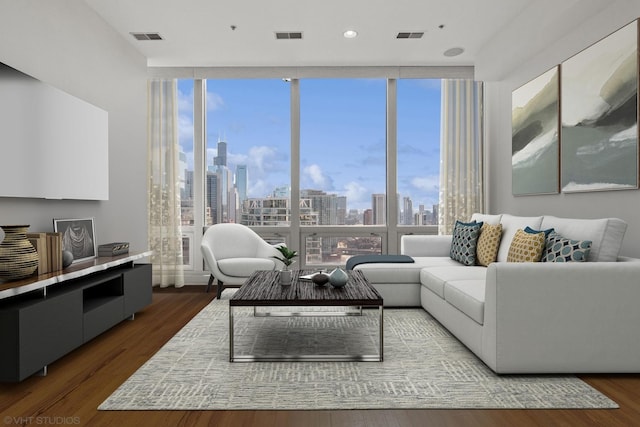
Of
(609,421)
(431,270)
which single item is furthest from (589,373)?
(431,270)

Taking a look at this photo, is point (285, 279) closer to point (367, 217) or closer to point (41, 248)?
point (41, 248)

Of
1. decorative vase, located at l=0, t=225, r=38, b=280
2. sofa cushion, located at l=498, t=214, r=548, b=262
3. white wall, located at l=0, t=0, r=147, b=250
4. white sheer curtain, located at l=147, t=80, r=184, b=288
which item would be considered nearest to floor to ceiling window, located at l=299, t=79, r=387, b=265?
white sheer curtain, located at l=147, t=80, r=184, b=288

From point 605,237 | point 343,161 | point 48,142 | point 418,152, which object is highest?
point 418,152

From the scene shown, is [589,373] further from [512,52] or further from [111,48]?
[111,48]

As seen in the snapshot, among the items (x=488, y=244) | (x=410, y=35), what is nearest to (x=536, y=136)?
(x=488, y=244)

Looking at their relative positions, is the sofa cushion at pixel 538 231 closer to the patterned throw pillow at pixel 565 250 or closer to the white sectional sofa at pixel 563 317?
the patterned throw pillow at pixel 565 250

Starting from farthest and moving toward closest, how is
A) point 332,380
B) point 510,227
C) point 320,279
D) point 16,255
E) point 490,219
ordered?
point 490,219, point 510,227, point 320,279, point 16,255, point 332,380

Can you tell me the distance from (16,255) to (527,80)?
4.87 m

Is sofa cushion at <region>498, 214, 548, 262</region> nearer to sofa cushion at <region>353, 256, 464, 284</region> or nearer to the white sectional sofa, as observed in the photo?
sofa cushion at <region>353, 256, 464, 284</region>

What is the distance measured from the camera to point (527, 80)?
4410 millimetres

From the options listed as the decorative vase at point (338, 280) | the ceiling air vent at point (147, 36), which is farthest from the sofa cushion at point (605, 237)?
the ceiling air vent at point (147, 36)

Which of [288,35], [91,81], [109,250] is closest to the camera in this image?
[109,250]

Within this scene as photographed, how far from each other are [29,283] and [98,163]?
1646 mm

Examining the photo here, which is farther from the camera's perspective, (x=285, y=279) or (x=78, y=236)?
(x=78, y=236)
